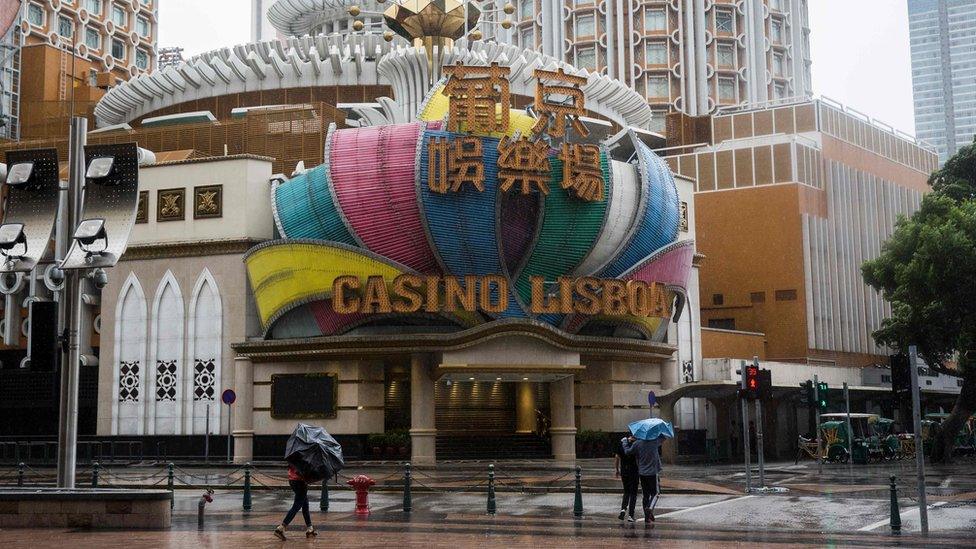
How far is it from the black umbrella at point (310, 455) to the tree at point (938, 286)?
108ft

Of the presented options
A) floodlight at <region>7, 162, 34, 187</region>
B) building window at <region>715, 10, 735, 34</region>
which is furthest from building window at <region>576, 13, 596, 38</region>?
floodlight at <region>7, 162, 34, 187</region>

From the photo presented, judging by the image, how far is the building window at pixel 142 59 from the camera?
108 meters

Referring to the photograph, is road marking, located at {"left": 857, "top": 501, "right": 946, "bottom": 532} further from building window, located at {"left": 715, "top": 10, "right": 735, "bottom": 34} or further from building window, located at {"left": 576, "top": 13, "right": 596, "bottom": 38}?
building window, located at {"left": 715, "top": 10, "right": 735, "bottom": 34}

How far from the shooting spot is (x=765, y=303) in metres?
71.6

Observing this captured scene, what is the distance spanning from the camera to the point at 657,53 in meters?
108

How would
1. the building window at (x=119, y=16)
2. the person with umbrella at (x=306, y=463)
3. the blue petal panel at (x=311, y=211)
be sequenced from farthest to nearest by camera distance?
the building window at (x=119, y=16), the blue petal panel at (x=311, y=211), the person with umbrella at (x=306, y=463)

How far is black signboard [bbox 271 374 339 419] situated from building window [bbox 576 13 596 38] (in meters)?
67.1

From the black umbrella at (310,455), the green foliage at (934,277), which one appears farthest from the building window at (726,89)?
the black umbrella at (310,455)

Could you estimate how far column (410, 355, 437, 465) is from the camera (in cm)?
4688

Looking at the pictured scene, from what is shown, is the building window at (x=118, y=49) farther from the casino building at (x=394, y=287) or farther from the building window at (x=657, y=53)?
the casino building at (x=394, y=287)

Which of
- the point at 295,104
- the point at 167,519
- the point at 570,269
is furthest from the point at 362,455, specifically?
the point at 167,519

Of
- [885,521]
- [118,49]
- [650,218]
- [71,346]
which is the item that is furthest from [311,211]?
[118,49]

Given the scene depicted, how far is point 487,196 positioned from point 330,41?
22.1m

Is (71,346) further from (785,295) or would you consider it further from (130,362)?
(785,295)
